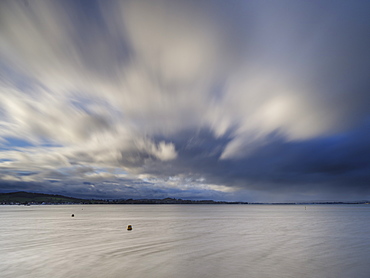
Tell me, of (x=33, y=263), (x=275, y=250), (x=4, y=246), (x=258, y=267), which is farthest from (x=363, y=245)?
(x=4, y=246)

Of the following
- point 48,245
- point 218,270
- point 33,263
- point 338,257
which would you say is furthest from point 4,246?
point 338,257

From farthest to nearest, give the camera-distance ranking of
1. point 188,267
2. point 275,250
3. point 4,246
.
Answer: point 4,246, point 275,250, point 188,267

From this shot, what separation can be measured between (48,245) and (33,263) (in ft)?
32.2

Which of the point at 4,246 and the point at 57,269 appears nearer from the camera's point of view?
the point at 57,269

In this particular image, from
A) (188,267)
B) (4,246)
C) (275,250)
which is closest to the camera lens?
(188,267)

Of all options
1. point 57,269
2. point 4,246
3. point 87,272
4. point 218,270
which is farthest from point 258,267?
point 4,246

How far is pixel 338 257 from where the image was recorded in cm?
2389

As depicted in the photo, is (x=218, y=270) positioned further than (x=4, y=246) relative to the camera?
No

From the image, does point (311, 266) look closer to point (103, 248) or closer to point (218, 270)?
point (218, 270)

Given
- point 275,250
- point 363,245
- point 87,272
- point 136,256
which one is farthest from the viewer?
point 363,245

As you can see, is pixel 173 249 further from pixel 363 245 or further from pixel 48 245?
pixel 363 245

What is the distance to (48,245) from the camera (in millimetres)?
29594

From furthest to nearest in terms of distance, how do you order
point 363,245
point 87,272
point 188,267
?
point 363,245 → point 188,267 → point 87,272

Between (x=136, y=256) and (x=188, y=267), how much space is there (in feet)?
20.3
